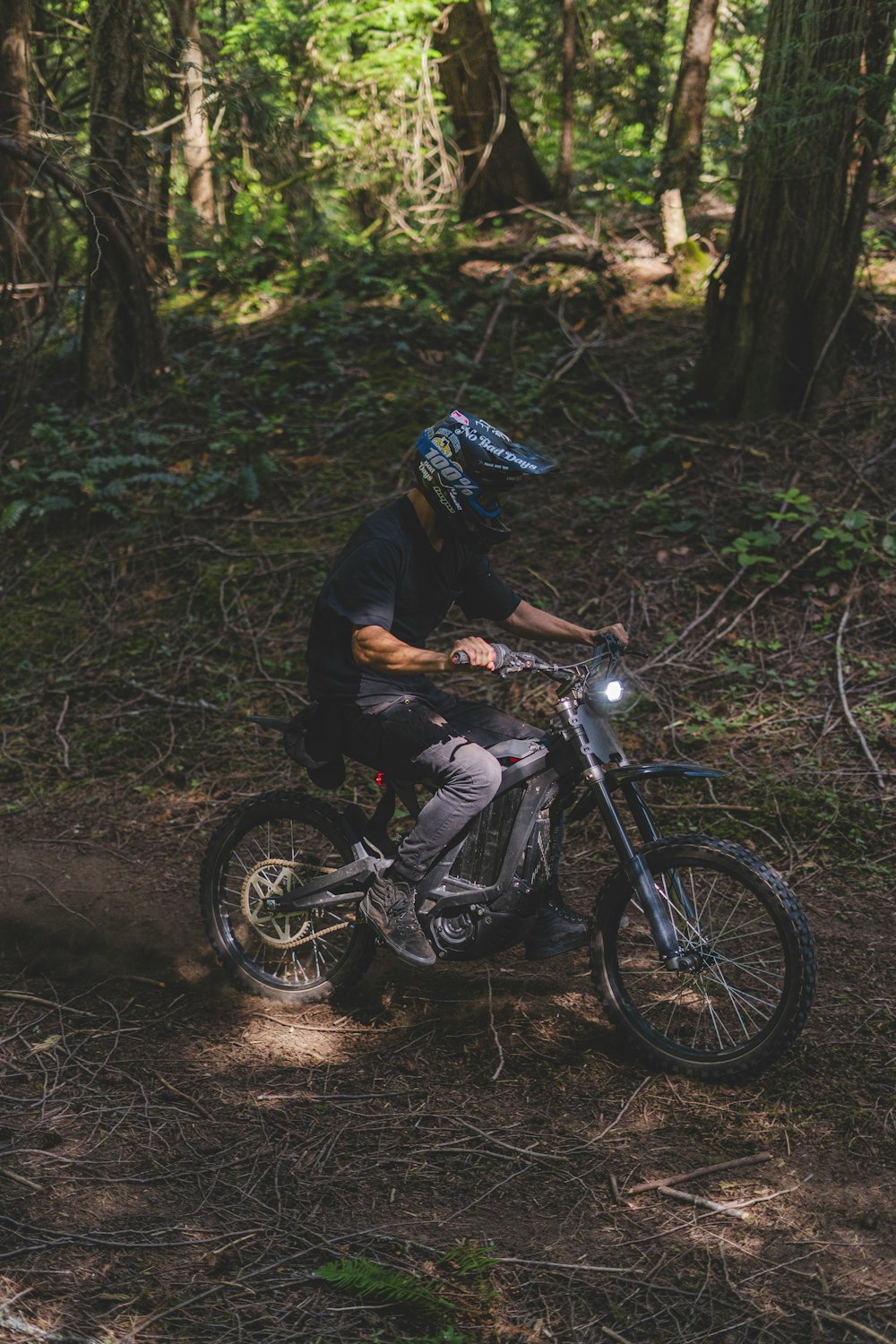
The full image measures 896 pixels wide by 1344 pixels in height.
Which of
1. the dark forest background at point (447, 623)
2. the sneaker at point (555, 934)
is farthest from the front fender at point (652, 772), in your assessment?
the dark forest background at point (447, 623)

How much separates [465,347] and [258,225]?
4320mm

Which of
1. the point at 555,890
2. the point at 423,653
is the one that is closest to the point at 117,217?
the point at 423,653

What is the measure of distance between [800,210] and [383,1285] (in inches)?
290

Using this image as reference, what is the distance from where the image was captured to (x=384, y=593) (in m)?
3.92

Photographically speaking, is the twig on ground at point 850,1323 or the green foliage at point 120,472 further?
the green foliage at point 120,472

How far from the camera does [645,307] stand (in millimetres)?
10406

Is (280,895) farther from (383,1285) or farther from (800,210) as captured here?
(800,210)

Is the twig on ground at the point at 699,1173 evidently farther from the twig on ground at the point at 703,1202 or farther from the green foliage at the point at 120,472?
the green foliage at the point at 120,472

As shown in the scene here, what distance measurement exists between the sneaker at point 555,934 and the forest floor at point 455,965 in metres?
0.40

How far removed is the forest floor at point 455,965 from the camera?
2.93 metres

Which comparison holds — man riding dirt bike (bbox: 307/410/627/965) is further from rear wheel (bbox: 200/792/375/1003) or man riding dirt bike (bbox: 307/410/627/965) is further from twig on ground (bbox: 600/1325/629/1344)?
twig on ground (bbox: 600/1325/629/1344)

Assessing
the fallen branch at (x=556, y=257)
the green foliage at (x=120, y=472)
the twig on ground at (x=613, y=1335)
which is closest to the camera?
the twig on ground at (x=613, y=1335)

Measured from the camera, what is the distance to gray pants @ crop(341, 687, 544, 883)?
13.1 feet

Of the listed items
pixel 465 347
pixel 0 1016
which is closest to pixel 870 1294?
pixel 0 1016
